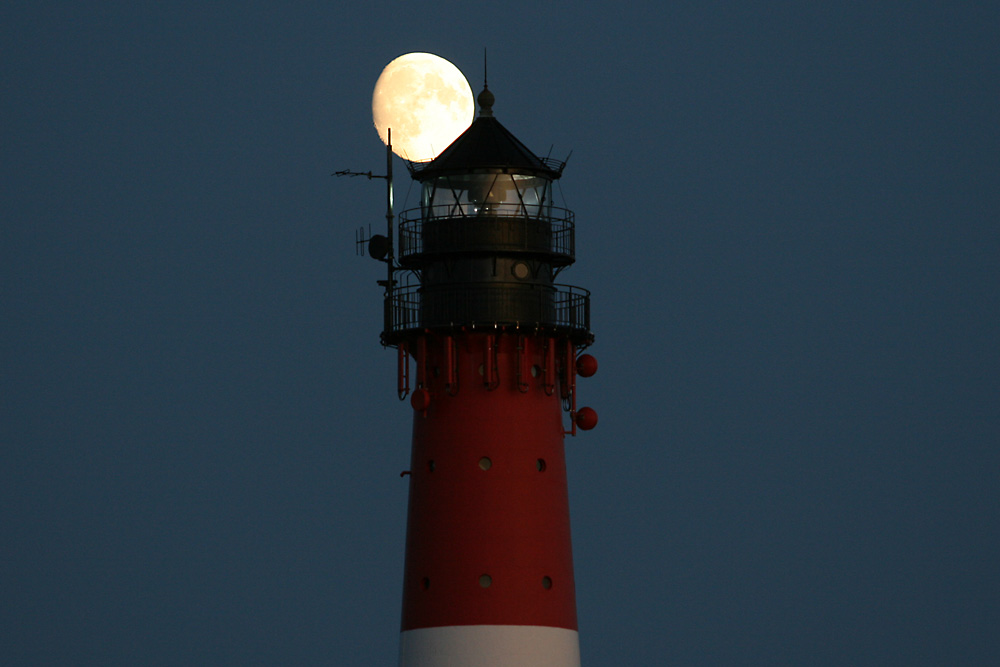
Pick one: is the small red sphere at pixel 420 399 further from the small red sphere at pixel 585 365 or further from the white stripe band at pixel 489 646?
the white stripe band at pixel 489 646

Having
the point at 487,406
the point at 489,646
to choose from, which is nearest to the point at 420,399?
the point at 487,406

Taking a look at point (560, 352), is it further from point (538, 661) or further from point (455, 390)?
point (538, 661)

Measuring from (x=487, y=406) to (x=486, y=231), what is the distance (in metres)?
4.02

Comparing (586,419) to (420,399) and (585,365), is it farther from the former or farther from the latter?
(420,399)

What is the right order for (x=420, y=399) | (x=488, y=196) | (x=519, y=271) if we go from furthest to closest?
(x=488, y=196) < (x=519, y=271) < (x=420, y=399)

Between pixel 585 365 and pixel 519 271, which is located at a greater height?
pixel 519 271

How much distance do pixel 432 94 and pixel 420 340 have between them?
631 cm

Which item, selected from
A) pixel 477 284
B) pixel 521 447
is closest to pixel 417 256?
pixel 477 284

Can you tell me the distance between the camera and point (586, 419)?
5269 centimetres

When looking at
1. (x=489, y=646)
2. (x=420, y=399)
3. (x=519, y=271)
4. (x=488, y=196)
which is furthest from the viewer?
(x=488, y=196)

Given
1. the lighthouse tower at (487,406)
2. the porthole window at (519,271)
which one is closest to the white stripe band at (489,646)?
the lighthouse tower at (487,406)

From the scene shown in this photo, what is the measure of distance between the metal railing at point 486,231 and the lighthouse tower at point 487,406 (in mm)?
32

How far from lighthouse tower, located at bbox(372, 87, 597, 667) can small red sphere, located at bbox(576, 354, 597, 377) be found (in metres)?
0.18

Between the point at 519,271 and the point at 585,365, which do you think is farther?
the point at 585,365
